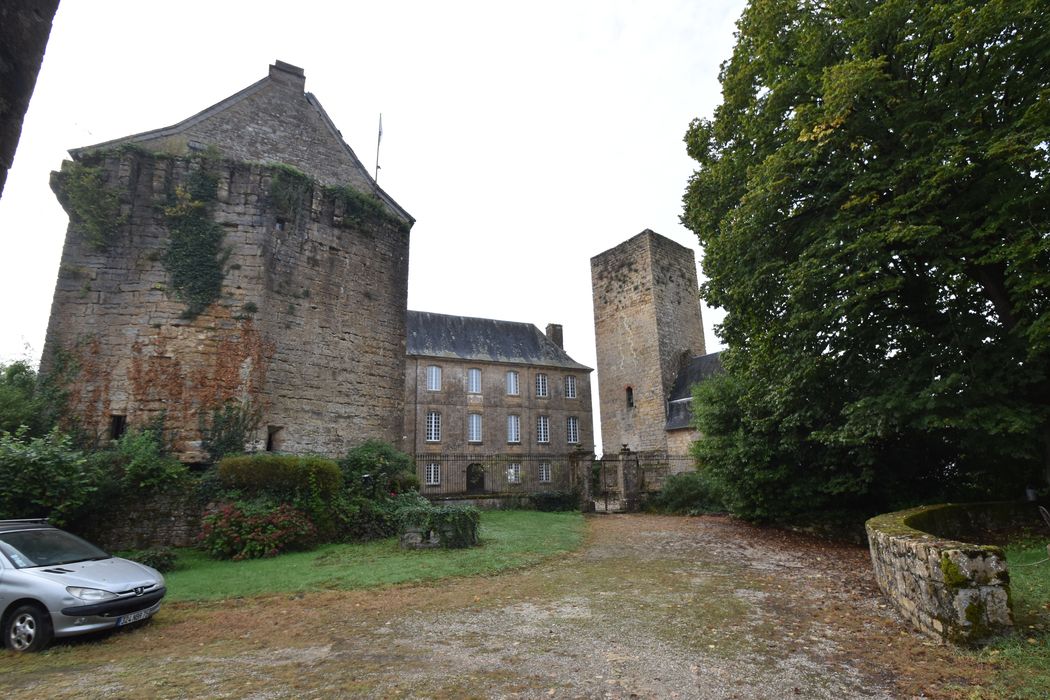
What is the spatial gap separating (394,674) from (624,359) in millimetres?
28703

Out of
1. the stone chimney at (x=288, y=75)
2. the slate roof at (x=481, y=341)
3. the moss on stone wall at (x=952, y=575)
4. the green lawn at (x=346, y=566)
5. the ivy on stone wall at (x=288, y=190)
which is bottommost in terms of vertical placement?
the green lawn at (x=346, y=566)

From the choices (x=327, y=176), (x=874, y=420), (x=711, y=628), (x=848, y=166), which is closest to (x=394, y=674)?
(x=711, y=628)

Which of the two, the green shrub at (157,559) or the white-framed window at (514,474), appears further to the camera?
the white-framed window at (514,474)

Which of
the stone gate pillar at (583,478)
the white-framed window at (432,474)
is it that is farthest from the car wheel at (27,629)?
the white-framed window at (432,474)

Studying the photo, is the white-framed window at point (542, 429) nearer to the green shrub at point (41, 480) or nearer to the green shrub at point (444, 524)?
the green shrub at point (444, 524)

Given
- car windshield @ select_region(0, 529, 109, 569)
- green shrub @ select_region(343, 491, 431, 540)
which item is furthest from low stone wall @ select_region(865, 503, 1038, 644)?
green shrub @ select_region(343, 491, 431, 540)

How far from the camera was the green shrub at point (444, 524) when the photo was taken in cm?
1021

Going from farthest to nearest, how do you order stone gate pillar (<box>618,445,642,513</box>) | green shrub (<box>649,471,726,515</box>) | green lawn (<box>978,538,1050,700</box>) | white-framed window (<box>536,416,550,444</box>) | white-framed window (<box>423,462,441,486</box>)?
white-framed window (<box>536,416,550,444</box>)
white-framed window (<box>423,462,441,486</box>)
stone gate pillar (<box>618,445,642,513</box>)
green shrub (<box>649,471,726,515</box>)
green lawn (<box>978,538,1050,700</box>)

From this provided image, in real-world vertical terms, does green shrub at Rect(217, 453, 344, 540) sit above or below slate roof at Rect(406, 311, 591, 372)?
below

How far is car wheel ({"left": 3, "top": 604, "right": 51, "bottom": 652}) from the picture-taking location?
5.07 metres

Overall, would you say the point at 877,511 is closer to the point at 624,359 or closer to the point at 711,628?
the point at 711,628

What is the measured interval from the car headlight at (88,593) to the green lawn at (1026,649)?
24.0 feet

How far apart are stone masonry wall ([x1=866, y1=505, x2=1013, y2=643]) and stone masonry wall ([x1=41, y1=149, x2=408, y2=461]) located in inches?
431

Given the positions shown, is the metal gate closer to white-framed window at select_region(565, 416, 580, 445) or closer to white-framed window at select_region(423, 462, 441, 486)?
white-framed window at select_region(423, 462, 441, 486)
